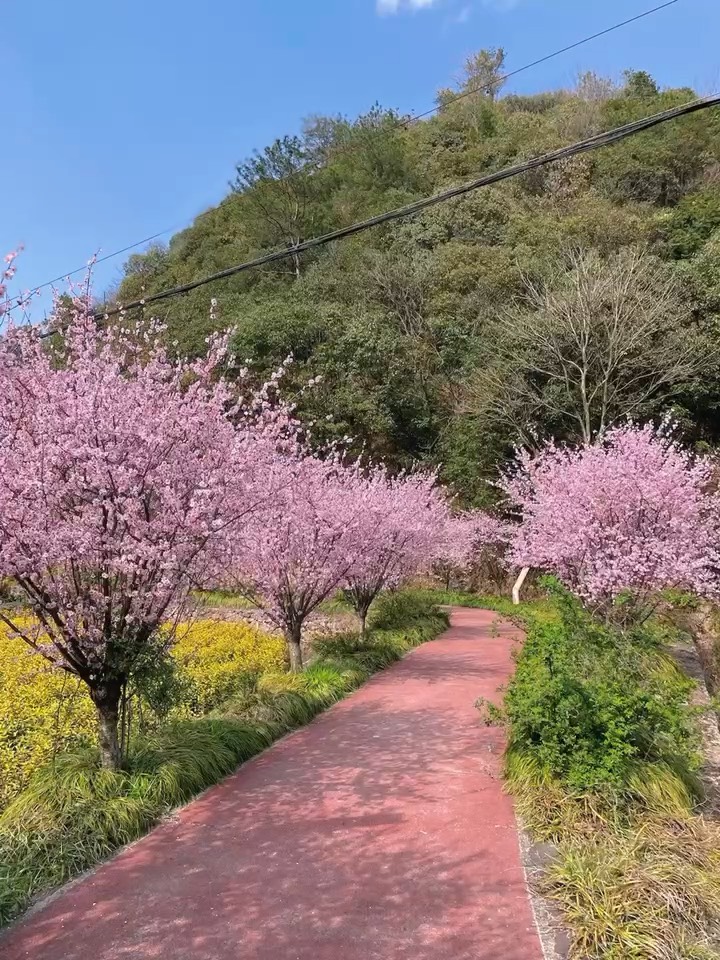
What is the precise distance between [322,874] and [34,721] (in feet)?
11.9

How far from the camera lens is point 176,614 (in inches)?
223

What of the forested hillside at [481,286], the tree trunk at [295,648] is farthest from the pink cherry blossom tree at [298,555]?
the forested hillside at [481,286]

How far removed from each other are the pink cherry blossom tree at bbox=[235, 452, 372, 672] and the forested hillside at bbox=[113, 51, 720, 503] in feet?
23.9

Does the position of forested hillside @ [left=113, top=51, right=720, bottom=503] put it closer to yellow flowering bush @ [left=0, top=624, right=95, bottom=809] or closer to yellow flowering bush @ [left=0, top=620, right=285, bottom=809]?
yellow flowering bush @ [left=0, top=620, right=285, bottom=809]

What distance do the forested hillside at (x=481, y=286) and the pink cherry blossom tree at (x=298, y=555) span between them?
7.29m

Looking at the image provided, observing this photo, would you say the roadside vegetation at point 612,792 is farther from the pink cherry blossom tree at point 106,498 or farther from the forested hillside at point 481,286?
the forested hillside at point 481,286

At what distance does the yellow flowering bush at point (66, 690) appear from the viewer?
5543mm

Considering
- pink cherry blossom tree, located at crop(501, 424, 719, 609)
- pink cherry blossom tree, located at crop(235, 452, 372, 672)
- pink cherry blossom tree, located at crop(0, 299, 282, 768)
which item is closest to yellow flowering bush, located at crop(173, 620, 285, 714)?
pink cherry blossom tree, located at crop(235, 452, 372, 672)

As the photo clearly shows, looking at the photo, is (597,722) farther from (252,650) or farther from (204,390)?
(252,650)

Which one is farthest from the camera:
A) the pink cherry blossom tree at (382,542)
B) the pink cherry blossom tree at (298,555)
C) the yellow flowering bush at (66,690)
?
the pink cherry blossom tree at (382,542)

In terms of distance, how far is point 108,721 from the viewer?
5137 millimetres

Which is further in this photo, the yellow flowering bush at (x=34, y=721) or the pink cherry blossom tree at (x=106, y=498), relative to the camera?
the yellow flowering bush at (x=34, y=721)

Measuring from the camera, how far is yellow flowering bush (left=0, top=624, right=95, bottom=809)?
534cm

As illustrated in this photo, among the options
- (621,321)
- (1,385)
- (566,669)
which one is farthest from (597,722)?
(621,321)
